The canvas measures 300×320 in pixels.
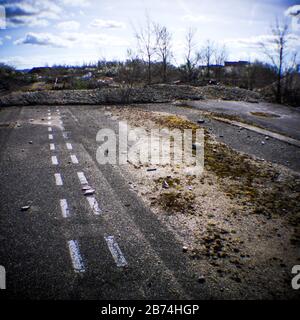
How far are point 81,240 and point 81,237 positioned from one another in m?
0.09

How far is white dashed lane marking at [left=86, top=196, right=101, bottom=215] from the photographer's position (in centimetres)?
537

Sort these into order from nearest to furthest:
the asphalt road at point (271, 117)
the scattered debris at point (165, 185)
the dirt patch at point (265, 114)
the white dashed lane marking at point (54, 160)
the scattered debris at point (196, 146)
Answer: the scattered debris at point (165, 185) → the white dashed lane marking at point (54, 160) → the scattered debris at point (196, 146) → the asphalt road at point (271, 117) → the dirt patch at point (265, 114)

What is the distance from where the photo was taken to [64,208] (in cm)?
545

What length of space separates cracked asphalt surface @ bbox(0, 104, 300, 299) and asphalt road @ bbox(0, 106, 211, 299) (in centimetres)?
1

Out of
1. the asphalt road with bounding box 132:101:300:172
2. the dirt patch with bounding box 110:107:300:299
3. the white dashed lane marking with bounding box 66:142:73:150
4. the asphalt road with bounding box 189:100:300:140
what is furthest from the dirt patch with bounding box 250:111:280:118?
the white dashed lane marking with bounding box 66:142:73:150

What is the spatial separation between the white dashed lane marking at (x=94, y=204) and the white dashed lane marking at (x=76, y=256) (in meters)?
1.02

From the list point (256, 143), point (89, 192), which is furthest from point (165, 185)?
point (256, 143)

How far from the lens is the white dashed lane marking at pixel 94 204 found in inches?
211

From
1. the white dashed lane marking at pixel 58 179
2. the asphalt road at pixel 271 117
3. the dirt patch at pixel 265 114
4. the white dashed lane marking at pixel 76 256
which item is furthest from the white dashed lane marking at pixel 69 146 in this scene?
the dirt patch at pixel 265 114

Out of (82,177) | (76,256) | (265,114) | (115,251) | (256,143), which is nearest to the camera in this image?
(76,256)

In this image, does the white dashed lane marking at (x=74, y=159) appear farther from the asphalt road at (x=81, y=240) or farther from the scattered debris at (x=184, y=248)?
the scattered debris at (x=184, y=248)

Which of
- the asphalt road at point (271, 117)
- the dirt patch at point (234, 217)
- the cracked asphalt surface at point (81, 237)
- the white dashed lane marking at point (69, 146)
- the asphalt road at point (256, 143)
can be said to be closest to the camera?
the cracked asphalt surface at point (81, 237)

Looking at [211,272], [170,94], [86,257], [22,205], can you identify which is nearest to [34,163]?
[22,205]

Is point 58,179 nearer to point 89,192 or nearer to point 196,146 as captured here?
point 89,192
